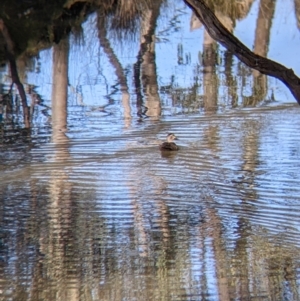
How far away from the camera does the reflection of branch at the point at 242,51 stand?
8055 mm

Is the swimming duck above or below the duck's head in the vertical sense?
below

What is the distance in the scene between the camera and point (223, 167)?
1125 cm

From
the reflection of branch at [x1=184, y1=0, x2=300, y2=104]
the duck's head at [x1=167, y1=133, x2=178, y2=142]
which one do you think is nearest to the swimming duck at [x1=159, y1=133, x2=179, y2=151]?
the duck's head at [x1=167, y1=133, x2=178, y2=142]

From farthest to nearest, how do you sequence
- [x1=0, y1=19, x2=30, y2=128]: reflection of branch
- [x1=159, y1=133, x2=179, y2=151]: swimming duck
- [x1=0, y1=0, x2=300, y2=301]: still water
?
[x1=0, y1=19, x2=30, y2=128]: reflection of branch → [x1=159, y1=133, x2=179, y2=151]: swimming duck → [x1=0, y1=0, x2=300, y2=301]: still water

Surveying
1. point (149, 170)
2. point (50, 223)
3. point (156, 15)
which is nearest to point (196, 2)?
point (50, 223)

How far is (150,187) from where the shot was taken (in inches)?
408

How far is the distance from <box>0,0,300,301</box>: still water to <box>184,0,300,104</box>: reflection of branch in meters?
1.43

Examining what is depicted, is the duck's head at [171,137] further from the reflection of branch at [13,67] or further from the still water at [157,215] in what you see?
the reflection of branch at [13,67]

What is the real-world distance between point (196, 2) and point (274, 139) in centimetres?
491

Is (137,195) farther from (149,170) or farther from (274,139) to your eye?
(274,139)

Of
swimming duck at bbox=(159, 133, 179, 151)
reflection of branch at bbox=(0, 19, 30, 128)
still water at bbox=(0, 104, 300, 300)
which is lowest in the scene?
still water at bbox=(0, 104, 300, 300)

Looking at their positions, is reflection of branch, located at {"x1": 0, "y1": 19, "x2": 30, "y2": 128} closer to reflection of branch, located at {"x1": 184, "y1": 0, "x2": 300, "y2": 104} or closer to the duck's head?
the duck's head

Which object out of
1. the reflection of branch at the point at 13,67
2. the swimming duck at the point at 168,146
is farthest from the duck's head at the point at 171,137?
the reflection of branch at the point at 13,67

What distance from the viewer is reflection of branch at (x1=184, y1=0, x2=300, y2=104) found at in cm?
805
